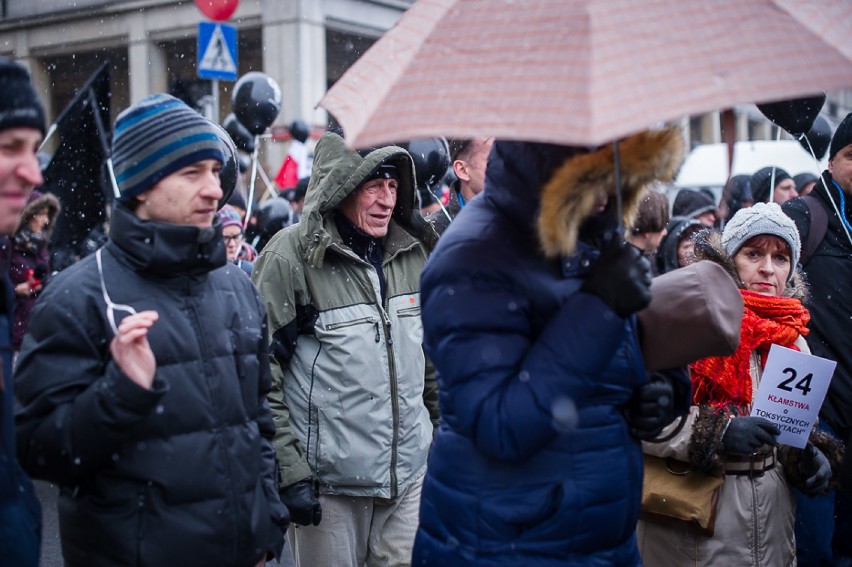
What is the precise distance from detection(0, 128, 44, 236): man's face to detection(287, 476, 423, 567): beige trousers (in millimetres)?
1885

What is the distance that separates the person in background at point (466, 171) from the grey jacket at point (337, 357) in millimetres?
795

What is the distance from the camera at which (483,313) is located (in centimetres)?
218

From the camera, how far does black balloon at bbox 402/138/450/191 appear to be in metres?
5.28

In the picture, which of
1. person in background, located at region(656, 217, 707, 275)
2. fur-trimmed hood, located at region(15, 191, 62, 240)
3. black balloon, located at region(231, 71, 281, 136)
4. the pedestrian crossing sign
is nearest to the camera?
person in background, located at region(656, 217, 707, 275)

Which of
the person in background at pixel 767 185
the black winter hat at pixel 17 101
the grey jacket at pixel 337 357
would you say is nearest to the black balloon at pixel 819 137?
the person in background at pixel 767 185

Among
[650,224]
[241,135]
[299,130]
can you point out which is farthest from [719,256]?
[299,130]

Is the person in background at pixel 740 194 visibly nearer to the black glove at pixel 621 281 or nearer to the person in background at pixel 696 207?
the person in background at pixel 696 207

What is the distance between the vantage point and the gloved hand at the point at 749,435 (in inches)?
126

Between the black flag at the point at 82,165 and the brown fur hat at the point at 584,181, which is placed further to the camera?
the black flag at the point at 82,165

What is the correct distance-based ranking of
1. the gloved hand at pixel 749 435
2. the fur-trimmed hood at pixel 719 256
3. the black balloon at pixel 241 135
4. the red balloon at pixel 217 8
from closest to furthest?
1. the gloved hand at pixel 749 435
2. the fur-trimmed hood at pixel 719 256
3. the red balloon at pixel 217 8
4. the black balloon at pixel 241 135

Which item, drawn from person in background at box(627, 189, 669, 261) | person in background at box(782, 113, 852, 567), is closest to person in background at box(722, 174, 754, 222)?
person in background at box(627, 189, 669, 261)

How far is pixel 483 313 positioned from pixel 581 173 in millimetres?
390

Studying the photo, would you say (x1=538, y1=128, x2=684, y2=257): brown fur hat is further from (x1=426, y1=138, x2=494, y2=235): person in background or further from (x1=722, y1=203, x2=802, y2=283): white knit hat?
(x1=426, y1=138, x2=494, y2=235): person in background

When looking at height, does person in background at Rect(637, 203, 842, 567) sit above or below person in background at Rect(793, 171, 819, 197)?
above
